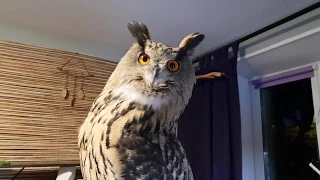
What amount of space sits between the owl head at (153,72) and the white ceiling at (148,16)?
2.10 feet

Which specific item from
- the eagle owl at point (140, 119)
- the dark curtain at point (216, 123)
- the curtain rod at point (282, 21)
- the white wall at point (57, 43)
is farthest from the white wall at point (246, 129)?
the eagle owl at point (140, 119)

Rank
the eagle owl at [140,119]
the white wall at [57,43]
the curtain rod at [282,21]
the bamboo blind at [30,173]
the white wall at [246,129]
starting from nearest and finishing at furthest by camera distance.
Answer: the eagle owl at [140,119] → the curtain rod at [282,21] → the bamboo blind at [30,173] → the white wall at [57,43] → the white wall at [246,129]

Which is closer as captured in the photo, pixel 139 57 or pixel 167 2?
pixel 139 57

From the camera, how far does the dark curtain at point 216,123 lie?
1608 millimetres

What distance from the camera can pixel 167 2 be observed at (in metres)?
1.33

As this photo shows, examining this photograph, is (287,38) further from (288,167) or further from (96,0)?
(96,0)

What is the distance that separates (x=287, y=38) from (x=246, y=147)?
2.43 ft

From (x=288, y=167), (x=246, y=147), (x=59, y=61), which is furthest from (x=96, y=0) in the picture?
(x=288, y=167)

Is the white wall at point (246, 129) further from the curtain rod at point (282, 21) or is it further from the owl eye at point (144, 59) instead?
the owl eye at point (144, 59)

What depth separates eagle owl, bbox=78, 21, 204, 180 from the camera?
0.65 meters

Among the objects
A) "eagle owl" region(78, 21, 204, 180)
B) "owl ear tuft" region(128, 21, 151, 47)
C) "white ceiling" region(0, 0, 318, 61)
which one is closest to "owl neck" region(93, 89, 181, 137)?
"eagle owl" region(78, 21, 204, 180)

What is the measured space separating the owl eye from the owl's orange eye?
0.16 feet

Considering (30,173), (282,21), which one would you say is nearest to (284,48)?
(282,21)

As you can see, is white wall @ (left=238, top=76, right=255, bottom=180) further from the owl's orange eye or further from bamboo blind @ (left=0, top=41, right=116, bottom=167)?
the owl's orange eye
